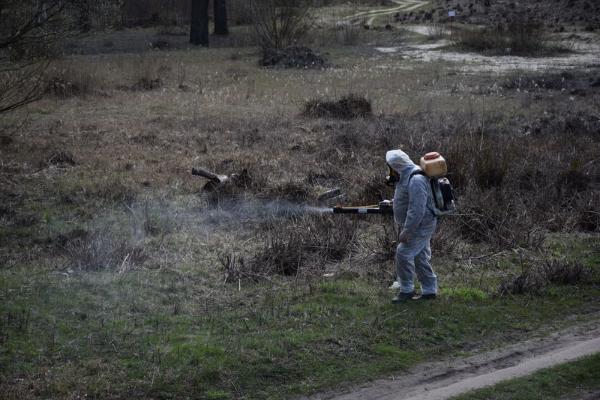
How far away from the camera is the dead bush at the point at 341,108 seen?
1856 cm

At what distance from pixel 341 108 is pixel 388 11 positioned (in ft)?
121

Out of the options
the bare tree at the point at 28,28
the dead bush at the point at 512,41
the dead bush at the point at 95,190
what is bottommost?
the dead bush at the point at 95,190

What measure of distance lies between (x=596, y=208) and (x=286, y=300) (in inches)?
216

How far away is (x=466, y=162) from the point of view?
12.6 metres

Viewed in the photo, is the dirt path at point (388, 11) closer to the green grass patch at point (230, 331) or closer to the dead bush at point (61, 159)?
the dead bush at point (61, 159)

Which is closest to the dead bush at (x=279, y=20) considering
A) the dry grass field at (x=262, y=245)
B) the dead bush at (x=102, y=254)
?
the dry grass field at (x=262, y=245)

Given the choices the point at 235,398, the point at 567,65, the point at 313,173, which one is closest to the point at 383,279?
the point at 235,398

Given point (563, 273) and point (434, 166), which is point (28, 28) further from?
point (563, 273)

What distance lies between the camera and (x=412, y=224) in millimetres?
7820

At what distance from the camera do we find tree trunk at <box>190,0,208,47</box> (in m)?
36.9

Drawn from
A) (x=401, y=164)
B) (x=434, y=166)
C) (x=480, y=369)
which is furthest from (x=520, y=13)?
(x=480, y=369)

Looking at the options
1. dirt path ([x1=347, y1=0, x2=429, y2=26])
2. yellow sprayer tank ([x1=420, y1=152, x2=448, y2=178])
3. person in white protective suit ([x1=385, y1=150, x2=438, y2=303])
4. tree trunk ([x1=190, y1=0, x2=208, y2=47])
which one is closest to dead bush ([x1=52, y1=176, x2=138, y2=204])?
person in white protective suit ([x1=385, y1=150, x2=438, y2=303])

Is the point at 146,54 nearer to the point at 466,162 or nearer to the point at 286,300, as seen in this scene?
the point at 466,162

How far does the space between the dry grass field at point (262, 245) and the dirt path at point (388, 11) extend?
2853 cm
